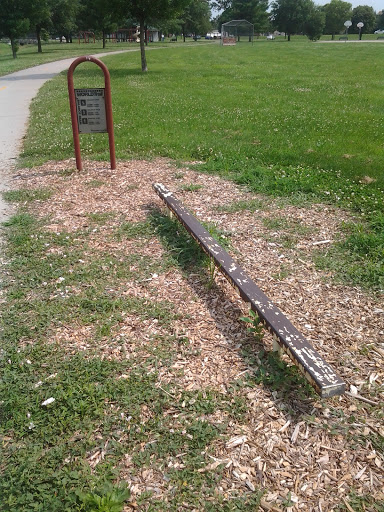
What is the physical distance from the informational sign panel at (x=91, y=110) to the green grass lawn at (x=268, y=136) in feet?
3.52

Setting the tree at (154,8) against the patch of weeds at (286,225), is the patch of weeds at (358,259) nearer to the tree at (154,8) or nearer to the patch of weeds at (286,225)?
the patch of weeds at (286,225)

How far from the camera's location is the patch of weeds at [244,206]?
224 inches

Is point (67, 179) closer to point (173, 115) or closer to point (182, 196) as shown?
point (182, 196)

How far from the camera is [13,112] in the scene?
1323cm

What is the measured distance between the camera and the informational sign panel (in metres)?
6.84

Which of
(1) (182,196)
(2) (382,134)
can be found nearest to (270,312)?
(1) (182,196)

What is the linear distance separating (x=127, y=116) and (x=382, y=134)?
19.3 feet

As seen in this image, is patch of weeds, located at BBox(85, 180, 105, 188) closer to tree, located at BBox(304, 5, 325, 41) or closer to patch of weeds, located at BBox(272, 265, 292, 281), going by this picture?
patch of weeds, located at BBox(272, 265, 292, 281)

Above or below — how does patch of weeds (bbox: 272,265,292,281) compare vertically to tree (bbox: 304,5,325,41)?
below

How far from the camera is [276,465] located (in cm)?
244

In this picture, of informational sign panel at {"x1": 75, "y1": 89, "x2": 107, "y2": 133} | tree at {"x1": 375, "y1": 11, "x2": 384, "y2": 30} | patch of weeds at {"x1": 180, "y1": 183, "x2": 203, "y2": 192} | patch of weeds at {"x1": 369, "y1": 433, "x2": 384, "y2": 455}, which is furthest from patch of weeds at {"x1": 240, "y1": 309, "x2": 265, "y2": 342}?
tree at {"x1": 375, "y1": 11, "x2": 384, "y2": 30}

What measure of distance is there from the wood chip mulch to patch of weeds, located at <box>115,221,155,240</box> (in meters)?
0.13

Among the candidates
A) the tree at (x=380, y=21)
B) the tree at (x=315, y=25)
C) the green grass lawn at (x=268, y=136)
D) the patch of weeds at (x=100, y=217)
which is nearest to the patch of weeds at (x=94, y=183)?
the patch of weeds at (x=100, y=217)

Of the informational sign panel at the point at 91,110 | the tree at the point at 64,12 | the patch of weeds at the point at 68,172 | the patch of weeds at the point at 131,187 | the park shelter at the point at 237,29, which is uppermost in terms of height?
the tree at the point at 64,12
